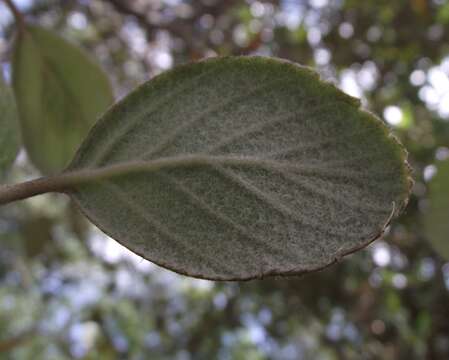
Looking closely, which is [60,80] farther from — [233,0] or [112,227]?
[233,0]

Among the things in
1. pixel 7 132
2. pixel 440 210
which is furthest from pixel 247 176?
pixel 440 210

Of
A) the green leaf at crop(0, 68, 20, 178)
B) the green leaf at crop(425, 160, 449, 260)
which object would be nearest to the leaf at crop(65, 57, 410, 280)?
the green leaf at crop(0, 68, 20, 178)

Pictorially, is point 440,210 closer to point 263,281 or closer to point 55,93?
point 55,93

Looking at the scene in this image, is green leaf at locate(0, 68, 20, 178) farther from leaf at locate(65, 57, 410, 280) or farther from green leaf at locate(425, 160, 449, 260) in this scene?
green leaf at locate(425, 160, 449, 260)

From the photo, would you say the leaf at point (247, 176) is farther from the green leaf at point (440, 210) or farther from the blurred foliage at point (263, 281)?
the blurred foliage at point (263, 281)

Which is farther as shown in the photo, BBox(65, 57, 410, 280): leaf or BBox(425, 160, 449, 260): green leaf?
BBox(425, 160, 449, 260): green leaf

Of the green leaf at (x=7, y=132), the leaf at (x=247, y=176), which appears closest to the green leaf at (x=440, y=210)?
the leaf at (x=247, y=176)

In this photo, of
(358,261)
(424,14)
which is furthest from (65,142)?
(424,14)

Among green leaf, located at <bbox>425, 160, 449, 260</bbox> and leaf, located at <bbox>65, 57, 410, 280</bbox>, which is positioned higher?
leaf, located at <bbox>65, 57, 410, 280</bbox>
